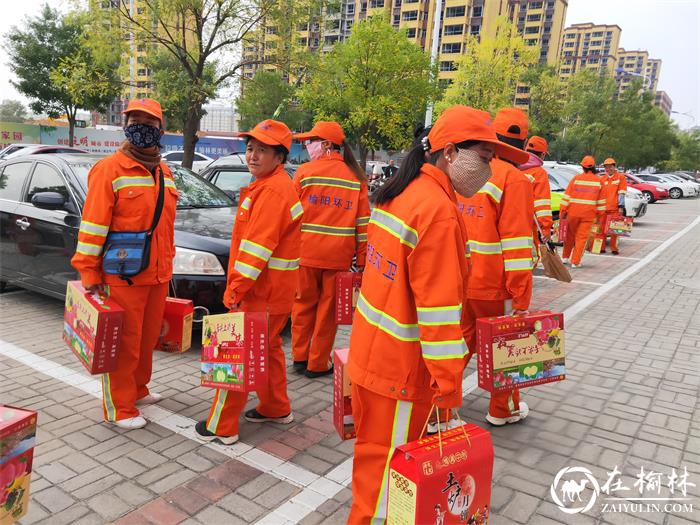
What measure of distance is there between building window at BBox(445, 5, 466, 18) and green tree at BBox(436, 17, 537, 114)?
45.9m

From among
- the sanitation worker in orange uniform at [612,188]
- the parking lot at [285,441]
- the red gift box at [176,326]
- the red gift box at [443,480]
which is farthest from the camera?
the sanitation worker in orange uniform at [612,188]

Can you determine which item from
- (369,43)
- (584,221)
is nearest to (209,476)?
Result: (584,221)

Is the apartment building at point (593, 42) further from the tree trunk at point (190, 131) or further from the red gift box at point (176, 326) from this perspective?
the red gift box at point (176, 326)

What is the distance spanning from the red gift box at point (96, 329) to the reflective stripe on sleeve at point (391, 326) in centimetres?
178

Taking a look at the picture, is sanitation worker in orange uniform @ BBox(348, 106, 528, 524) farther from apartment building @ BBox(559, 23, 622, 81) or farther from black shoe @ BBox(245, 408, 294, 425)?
apartment building @ BBox(559, 23, 622, 81)

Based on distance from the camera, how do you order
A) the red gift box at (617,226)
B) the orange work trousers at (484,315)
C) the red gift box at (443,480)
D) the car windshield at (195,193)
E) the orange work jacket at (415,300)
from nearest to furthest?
the red gift box at (443,480) < the orange work jacket at (415,300) < the orange work trousers at (484,315) < the car windshield at (195,193) < the red gift box at (617,226)

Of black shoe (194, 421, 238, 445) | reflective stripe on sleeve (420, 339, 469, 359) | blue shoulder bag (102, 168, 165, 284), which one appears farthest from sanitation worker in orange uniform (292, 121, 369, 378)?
reflective stripe on sleeve (420, 339, 469, 359)

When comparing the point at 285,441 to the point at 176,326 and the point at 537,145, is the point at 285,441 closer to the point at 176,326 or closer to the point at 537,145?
the point at 176,326

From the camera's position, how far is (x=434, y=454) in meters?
1.89

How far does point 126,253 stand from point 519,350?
2.49m

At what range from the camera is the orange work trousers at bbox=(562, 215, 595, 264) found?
32.7 feet

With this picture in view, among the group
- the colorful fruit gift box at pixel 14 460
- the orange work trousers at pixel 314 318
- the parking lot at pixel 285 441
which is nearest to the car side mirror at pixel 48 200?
the parking lot at pixel 285 441

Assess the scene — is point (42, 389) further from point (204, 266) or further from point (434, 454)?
point (434, 454)

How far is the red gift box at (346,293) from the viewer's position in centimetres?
428
